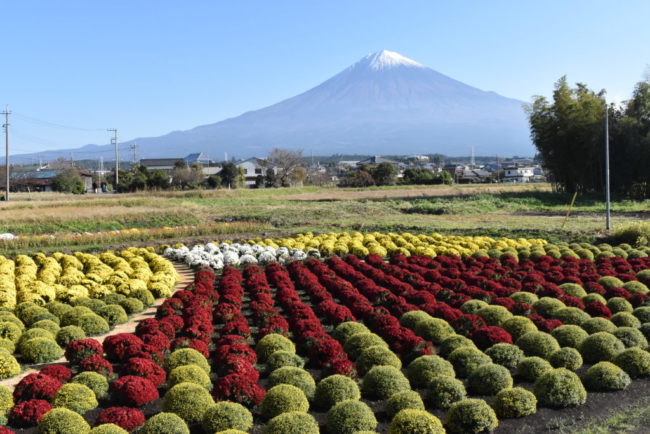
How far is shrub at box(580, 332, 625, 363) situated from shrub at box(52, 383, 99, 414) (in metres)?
8.18

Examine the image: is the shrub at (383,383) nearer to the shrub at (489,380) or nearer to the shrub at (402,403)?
the shrub at (402,403)

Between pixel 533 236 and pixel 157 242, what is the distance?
51.6 feet

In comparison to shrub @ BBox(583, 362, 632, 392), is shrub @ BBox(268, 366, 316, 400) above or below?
above

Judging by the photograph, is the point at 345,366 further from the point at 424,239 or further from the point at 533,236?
the point at 533,236

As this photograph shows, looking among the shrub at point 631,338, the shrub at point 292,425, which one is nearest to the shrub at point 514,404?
the shrub at point 292,425

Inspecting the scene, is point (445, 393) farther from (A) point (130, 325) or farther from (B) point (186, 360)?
(A) point (130, 325)

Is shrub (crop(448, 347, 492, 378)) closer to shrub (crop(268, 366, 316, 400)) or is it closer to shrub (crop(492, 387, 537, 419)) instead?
shrub (crop(492, 387, 537, 419))

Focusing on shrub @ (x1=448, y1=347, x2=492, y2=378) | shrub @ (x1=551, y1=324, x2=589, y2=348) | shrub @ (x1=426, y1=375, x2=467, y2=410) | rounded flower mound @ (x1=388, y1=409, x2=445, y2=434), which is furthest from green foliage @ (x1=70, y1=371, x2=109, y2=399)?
shrub @ (x1=551, y1=324, x2=589, y2=348)

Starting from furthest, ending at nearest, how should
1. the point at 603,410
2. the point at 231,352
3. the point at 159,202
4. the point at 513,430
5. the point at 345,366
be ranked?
the point at 159,202, the point at 231,352, the point at 345,366, the point at 603,410, the point at 513,430

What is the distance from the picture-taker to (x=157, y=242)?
26.4 m

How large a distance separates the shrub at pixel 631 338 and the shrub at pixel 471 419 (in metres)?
4.67

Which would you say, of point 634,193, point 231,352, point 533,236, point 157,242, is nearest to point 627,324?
point 231,352

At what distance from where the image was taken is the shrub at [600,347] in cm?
1120

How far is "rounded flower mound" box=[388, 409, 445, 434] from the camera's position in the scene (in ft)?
25.6
